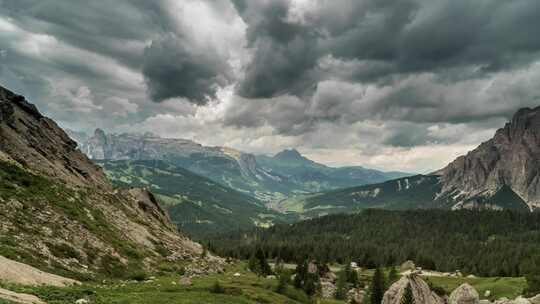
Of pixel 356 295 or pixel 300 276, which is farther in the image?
pixel 356 295

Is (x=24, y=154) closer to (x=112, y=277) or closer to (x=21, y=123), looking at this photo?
(x=21, y=123)

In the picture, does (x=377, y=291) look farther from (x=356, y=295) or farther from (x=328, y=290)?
(x=328, y=290)

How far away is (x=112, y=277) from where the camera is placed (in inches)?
2714

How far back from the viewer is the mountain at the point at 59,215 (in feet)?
213

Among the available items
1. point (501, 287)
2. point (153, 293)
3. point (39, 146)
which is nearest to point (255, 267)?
point (501, 287)

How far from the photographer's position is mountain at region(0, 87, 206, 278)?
6488cm

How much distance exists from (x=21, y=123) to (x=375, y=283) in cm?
13189

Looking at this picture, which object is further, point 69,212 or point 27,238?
point 69,212

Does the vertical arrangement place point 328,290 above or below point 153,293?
below

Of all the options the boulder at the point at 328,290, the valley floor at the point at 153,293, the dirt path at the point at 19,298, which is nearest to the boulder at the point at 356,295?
the boulder at the point at 328,290

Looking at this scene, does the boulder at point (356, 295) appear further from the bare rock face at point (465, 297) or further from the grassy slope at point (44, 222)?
the grassy slope at point (44, 222)

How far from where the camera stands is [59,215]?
271ft

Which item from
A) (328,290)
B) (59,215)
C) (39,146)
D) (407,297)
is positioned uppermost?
(39,146)

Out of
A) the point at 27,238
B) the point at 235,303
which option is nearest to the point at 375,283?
the point at 235,303
